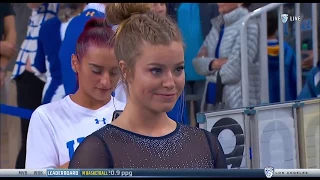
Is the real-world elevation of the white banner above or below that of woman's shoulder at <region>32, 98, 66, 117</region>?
below

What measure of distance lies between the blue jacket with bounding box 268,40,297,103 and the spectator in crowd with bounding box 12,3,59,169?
1245 mm

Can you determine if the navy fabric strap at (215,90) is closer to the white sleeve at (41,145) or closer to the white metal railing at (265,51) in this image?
the white metal railing at (265,51)

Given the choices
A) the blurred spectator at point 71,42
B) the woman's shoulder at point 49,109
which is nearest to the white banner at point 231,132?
the blurred spectator at point 71,42

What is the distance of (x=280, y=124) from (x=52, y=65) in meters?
1.30

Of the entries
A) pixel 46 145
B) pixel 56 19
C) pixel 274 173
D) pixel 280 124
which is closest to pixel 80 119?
pixel 46 145

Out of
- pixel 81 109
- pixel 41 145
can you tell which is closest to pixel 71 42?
pixel 81 109

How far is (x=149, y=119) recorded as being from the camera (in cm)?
155

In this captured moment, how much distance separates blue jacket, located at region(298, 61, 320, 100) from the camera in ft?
10.4

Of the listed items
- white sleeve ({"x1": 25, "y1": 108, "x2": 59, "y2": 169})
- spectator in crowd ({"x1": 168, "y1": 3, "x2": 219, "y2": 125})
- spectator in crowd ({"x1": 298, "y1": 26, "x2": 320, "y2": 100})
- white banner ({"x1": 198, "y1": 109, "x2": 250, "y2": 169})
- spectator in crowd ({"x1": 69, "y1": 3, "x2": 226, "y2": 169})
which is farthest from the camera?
spectator in crowd ({"x1": 168, "y1": 3, "x2": 219, "y2": 125})

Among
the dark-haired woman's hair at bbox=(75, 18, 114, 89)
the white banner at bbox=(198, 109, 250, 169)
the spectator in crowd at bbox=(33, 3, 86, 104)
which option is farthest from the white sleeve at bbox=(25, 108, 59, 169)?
the spectator in crowd at bbox=(33, 3, 86, 104)

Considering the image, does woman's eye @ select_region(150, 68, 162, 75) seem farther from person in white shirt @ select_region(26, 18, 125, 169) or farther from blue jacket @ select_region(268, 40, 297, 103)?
blue jacket @ select_region(268, 40, 297, 103)

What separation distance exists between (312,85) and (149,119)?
185 centimetres

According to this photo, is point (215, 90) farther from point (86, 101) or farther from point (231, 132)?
point (86, 101)

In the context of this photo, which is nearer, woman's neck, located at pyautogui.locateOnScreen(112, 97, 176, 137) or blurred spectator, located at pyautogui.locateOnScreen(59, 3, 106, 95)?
woman's neck, located at pyautogui.locateOnScreen(112, 97, 176, 137)
